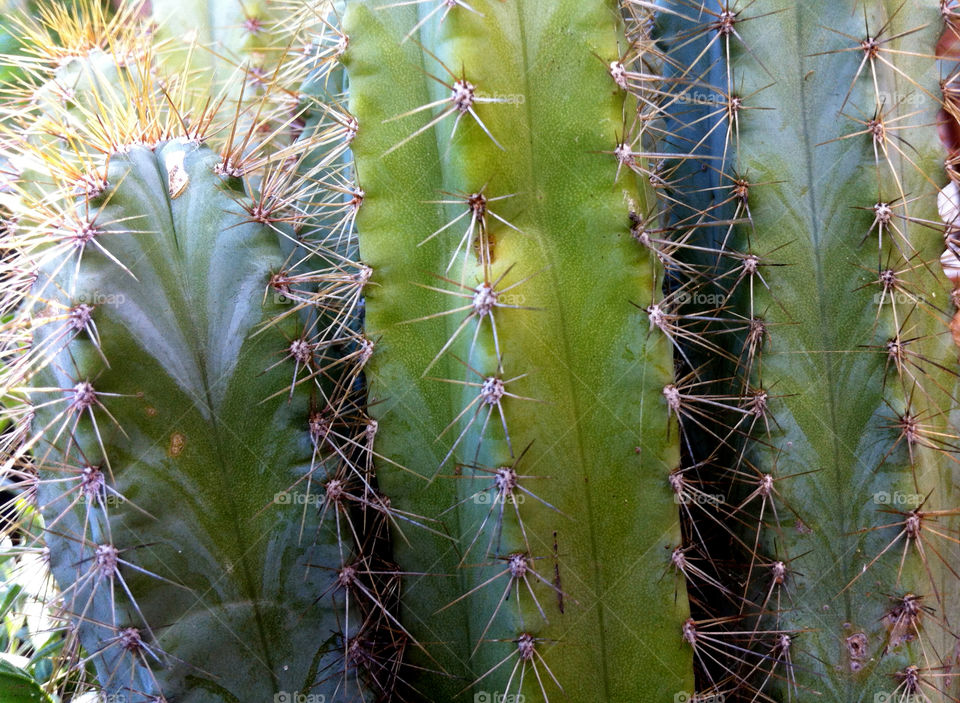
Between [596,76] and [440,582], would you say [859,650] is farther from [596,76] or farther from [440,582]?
[596,76]

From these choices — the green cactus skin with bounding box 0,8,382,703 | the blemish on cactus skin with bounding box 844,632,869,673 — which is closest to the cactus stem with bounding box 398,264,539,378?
the green cactus skin with bounding box 0,8,382,703

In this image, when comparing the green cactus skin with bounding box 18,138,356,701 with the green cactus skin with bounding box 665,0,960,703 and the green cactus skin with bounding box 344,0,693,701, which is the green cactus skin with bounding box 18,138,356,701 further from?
the green cactus skin with bounding box 665,0,960,703

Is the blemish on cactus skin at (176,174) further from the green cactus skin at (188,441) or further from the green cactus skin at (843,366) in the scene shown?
the green cactus skin at (843,366)

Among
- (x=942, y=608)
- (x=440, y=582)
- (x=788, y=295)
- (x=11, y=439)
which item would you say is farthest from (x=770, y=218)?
(x=11, y=439)

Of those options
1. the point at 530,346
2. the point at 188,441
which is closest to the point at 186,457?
the point at 188,441

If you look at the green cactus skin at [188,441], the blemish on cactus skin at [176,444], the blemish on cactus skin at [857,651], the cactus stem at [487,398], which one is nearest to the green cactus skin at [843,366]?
the blemish on cactus skin at [857,651]

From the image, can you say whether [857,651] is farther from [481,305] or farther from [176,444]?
[176,444]

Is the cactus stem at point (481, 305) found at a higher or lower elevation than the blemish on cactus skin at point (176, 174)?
lower

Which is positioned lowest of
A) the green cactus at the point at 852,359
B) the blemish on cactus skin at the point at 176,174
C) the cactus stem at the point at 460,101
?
the green cactus at the point at 852,359

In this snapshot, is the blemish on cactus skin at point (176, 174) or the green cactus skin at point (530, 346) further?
the blemish on cactus skin at point (176, 174)
